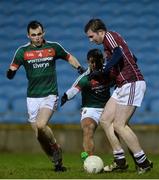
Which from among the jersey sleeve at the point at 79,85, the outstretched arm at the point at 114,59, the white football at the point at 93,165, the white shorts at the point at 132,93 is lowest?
the white football at the point at 93,165

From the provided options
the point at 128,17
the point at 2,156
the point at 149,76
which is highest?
the point at 128,17

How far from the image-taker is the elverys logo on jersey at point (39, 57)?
10.3 m

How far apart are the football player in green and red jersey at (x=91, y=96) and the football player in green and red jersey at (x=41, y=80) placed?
224 mm

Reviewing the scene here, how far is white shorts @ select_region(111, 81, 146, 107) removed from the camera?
30.4ft

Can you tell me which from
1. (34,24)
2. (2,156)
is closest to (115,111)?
(34,24)

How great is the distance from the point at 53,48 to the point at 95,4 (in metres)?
8.40

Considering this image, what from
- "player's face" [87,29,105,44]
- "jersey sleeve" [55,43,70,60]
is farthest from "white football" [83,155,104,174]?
"jersey sleeve" [55,43,70,60]

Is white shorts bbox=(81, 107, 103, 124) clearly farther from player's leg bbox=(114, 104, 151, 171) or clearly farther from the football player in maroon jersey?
player's leg bbox=(114, 104, 151, 171)

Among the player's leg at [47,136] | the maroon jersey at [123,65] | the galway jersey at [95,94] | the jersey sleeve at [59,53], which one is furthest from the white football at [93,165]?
the jersey sleeve at [59,53]

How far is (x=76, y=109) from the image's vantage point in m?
16.0

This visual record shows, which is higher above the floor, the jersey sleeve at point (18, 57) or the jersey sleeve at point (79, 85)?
the jersey sleeve at point (18, 57)

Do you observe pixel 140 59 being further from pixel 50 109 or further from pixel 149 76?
pixel 50 109

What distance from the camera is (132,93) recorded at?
9266 millimetres

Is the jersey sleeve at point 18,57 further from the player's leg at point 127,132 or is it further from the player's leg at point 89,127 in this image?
the player's leg at point 127,132
